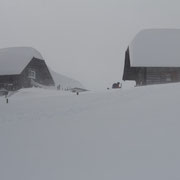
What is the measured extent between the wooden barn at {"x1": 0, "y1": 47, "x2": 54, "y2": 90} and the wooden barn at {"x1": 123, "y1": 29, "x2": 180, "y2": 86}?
40.3 ft

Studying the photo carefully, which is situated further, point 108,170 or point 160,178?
point 108,170

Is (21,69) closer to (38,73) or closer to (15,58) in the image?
(15,58)

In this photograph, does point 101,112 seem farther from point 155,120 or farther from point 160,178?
point 160,178

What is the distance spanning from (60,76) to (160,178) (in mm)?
56051

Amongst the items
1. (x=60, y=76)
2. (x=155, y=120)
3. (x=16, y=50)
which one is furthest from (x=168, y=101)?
(x=60, y=76)

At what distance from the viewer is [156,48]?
2744 cm

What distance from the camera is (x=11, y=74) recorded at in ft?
112

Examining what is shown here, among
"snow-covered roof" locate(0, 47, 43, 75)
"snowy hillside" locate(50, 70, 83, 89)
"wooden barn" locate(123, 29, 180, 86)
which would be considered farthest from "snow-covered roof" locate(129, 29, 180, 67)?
"snowy hillside" locate(50, 70, 83, 89)

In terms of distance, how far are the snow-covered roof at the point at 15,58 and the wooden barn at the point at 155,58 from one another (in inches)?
481

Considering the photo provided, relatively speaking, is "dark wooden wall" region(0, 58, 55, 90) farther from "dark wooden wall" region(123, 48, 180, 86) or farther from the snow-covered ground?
the snow-covered ground

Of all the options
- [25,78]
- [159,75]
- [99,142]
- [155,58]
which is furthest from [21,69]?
[99,142]

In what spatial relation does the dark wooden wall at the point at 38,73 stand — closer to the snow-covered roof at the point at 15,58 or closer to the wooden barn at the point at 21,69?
the wooden barn at the point at 21,69

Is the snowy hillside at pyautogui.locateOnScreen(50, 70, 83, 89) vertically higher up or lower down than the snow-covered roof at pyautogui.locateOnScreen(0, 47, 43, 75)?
lower down

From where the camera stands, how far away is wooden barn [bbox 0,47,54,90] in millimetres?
34503
